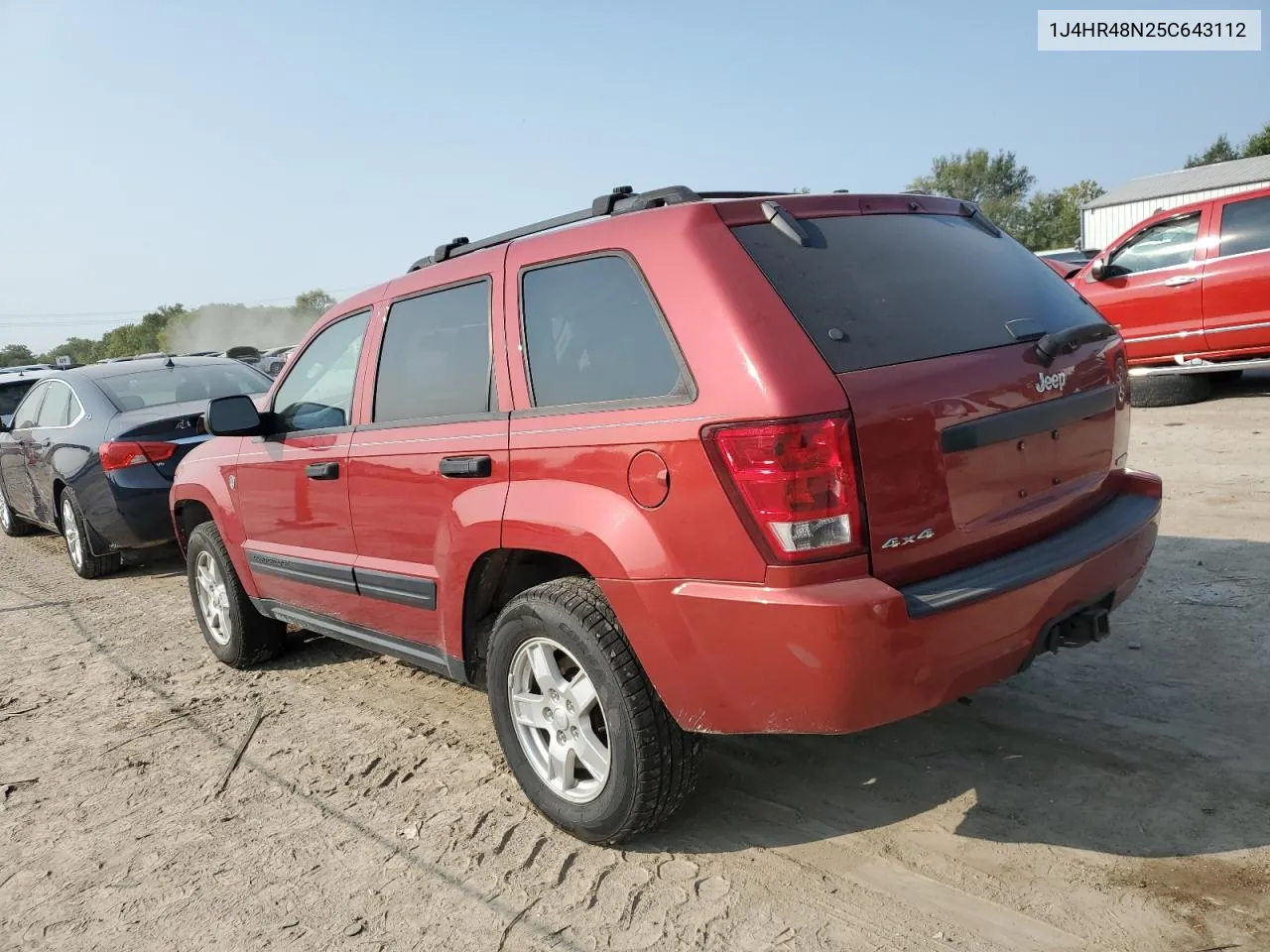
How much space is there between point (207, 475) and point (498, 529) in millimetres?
2623

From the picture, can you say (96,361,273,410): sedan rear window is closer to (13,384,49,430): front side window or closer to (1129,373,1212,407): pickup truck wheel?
(13,384,49,430): front side window

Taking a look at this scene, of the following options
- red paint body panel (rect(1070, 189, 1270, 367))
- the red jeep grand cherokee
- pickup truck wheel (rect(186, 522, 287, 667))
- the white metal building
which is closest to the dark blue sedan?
pickup truck wheel (rect(186, 522, 287, 667))

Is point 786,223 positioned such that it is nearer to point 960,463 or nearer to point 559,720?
point 960,463

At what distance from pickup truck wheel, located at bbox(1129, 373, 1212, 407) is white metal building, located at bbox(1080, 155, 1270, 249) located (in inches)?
1239

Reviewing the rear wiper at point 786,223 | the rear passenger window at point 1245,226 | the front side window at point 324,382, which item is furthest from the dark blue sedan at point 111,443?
the rear passenger window at point 1245,226

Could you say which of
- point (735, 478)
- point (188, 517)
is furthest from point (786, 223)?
point (188, 517)

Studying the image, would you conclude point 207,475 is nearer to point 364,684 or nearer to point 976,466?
point 364,684

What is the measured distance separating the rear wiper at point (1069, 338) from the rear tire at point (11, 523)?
1034cm

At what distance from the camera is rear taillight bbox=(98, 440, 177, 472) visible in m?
6.91

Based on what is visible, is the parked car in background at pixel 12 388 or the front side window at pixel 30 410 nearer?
the front side window at pixel 30 410

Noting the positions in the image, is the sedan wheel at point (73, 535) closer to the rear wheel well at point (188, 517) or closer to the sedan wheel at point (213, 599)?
the rear wheel well at point (188, 517)

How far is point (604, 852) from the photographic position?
2.96 meters

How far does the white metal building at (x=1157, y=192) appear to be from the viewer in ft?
125

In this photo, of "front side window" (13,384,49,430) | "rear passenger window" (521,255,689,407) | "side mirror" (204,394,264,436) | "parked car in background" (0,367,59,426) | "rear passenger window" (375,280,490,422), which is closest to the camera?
"rear passenger window" (521,255,689,407)
